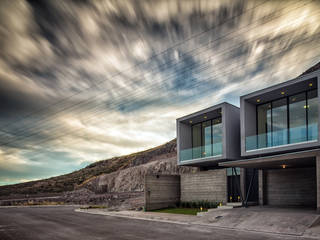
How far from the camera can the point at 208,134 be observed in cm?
2478

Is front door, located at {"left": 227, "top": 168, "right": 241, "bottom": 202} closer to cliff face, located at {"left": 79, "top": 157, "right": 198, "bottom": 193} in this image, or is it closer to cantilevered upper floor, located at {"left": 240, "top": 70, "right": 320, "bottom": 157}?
cantilevered upper floor, located at {"left": 240, "top": 70, "right": 320, "bottom": 157}

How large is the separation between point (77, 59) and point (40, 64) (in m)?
3.33

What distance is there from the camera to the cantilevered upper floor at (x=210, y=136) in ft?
69.3

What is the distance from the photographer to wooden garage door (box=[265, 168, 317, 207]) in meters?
17.9

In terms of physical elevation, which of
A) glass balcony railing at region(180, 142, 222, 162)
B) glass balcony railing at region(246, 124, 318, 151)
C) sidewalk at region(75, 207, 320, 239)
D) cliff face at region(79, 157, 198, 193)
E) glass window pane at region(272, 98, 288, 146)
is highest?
glass window pane at region(272, 98, 288, 146)

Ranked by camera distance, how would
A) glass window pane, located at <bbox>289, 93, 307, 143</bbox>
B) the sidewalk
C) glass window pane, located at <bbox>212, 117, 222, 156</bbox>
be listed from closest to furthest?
the sidewalk, glass window pane, located at <bbox>289, 93, 307, 143</bbox>, glass window pane, located at <bbox>212, 117, 222, 156</bbox>

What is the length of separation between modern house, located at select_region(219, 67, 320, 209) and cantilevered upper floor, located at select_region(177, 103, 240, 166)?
1.67 m

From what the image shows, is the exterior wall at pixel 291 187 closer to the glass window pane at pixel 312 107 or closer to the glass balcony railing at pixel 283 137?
the glass balcony railing at pixel 283 137

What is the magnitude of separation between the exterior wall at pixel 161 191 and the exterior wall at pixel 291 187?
8.83m

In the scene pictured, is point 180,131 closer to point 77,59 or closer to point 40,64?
point 77,59

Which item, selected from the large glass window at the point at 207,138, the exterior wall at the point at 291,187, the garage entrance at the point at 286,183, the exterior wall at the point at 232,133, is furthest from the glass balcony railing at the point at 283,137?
the large glass window at the point at 207,138

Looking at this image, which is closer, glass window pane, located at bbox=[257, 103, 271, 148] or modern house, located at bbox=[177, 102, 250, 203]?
glass window pane, located at bbox=[257, 103, 271, 148]

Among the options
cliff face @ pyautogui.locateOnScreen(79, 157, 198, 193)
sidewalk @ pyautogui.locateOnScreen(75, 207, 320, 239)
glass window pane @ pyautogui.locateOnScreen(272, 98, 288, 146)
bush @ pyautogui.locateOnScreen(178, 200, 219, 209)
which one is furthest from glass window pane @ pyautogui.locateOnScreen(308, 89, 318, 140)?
cliff face @ pyautogui.locateOnScreen(79, 157, 198, 193)

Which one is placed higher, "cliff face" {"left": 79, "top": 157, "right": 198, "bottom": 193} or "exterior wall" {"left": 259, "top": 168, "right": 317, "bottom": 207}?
"exterior wall" {"left": 259, "top": 168, "right": 317, "bottom": 207}
